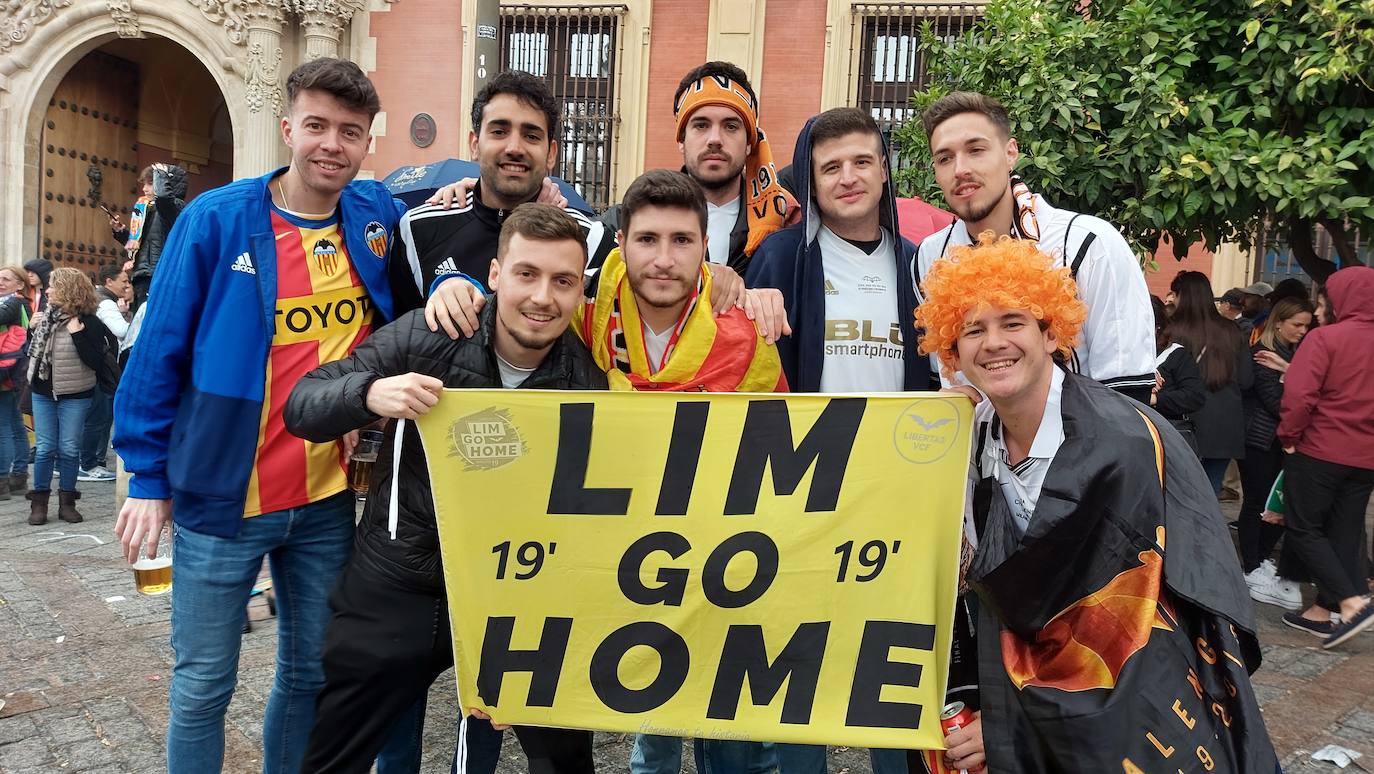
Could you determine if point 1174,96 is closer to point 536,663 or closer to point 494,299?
point 494,299

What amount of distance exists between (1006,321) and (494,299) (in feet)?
4.54

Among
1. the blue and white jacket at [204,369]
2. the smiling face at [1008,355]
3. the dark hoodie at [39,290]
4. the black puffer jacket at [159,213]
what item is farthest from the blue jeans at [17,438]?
the smiling face at [1008,355]

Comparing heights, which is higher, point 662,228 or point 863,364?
point 662,228

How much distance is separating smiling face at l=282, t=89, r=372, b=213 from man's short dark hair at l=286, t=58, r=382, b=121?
0.05ft

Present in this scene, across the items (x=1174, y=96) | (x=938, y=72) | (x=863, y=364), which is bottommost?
(x=863, y=364)

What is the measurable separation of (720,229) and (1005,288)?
1.47m

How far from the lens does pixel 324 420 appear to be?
2.32 metres

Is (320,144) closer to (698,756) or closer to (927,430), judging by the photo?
(927,430)

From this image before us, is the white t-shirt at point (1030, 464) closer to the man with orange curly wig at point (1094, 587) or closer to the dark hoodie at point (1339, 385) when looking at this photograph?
the man with orange curly wig at point (1094, 587)

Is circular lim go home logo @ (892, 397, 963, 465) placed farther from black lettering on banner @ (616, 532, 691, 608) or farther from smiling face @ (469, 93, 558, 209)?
smiling face @ (469, 93, 558, 209)

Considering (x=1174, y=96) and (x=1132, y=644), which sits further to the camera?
(x=1174, y=96)

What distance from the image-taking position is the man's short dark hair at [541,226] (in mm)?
2432

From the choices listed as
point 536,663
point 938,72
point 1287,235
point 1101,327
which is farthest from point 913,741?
point 1287,235

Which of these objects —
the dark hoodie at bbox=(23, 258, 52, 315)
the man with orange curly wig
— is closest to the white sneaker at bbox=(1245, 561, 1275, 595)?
the man with orange curly wig
